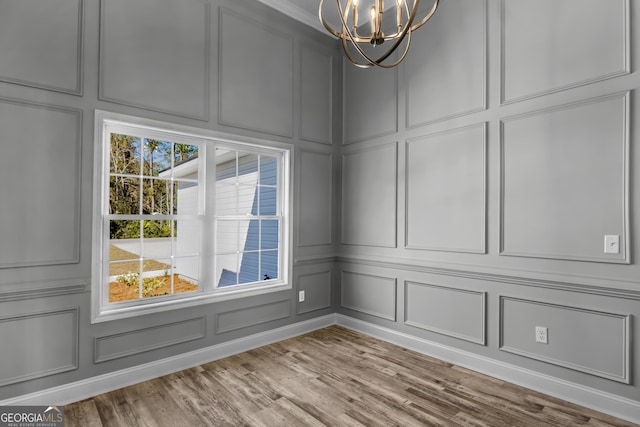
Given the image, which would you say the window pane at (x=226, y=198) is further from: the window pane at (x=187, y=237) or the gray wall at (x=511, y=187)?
the gray wall at (x=511, y=187)

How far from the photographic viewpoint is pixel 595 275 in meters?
2.46

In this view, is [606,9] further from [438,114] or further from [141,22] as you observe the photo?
[141,22]

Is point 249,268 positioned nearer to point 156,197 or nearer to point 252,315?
point 252,315

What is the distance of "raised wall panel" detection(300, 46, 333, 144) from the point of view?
3996mm

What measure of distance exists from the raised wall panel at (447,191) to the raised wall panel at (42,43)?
9.75ft

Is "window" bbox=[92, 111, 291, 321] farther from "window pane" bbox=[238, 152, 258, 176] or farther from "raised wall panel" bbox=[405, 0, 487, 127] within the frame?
"raised wall panel" bbox=[405, 0, 487, 127]

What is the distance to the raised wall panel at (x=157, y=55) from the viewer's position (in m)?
2.70

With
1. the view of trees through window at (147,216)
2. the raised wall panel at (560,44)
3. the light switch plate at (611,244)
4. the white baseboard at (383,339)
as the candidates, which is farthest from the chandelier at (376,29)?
the white baseboard at (383,339)

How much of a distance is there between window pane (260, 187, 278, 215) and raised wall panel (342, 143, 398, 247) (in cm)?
91

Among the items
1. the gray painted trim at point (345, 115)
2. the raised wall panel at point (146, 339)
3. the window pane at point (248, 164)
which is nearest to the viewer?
the raised wall panel at point (146, 339)

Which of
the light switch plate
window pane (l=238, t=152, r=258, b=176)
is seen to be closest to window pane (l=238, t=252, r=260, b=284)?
window pane (l=238, t=152, r=258, b=176)

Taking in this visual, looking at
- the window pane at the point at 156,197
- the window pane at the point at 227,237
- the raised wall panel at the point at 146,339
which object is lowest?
the raised wall panel at the point at 146,339

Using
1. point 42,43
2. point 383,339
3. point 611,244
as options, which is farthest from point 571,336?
point 42,43

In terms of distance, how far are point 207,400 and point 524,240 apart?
2741 millimetres
